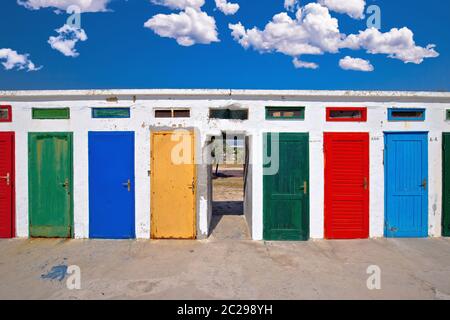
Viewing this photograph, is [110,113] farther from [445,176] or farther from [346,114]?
[445,176]

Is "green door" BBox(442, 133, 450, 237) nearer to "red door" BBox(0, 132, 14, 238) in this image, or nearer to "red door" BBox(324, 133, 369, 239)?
"red door" BBox(324, 133, 369, 239)

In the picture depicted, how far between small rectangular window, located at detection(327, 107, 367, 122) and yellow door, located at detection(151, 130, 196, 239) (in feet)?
11.0

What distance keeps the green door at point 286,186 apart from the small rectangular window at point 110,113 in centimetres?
338

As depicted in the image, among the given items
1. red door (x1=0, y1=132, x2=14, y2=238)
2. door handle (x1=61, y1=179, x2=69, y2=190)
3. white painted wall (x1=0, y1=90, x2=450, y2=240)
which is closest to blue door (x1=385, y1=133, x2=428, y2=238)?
white painted wall (x1=0, y1=90, x2=450, y2=240)

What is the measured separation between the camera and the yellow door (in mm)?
5430

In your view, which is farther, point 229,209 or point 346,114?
point 229,209

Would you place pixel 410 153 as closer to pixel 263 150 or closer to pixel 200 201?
pixel 263 150

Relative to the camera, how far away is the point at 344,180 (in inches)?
214

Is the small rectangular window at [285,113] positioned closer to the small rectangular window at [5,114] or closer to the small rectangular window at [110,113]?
the small rectangular window at [110,113]

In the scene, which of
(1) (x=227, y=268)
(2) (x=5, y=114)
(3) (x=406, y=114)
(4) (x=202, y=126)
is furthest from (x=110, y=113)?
(3) (x=406, y=114)

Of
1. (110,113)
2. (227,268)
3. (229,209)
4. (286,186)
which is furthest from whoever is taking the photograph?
(229,209)

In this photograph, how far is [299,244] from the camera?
17.0 feet

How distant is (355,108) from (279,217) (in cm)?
316

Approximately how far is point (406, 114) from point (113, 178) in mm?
7223
